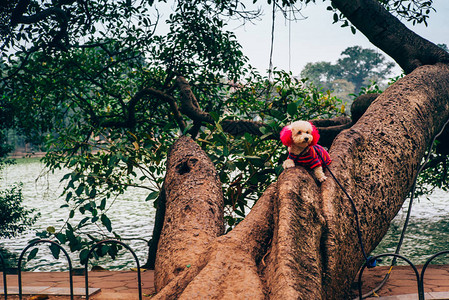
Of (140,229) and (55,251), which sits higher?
(55,251)

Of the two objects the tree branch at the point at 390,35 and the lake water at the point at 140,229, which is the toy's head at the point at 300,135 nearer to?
the tree branch at the point at 390,35

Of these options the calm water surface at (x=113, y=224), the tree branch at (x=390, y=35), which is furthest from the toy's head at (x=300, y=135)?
the calm water surface at (x=113, y=224)

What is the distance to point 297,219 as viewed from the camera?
245 cm

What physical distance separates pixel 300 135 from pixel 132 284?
2.72 m

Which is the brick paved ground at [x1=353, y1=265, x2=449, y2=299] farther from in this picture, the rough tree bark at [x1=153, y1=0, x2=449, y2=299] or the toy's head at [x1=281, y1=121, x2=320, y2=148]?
the toy's head at [x1=281, y1=121, x2=320, y2=148]

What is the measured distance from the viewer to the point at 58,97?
738 cm

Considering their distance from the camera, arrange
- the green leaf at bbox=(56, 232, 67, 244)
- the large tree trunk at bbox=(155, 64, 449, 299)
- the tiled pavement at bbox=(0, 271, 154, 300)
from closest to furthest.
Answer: the large tree trunk at bbox=(155, 64, 449, 299) < the tiled pavement at bbox=(0, 271, 154, 300) < the green leaf at bbox=(56, 232, 67, 244)

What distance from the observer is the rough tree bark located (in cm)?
221

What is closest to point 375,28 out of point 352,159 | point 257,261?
point 352,159

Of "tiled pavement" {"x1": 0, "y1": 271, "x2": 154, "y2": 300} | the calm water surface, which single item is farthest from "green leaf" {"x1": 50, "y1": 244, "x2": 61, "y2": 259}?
the calm water surface

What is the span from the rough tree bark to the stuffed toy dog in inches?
4.4

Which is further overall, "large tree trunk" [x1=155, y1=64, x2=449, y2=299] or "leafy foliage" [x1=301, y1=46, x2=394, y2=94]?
"leafy foliage" [x1=301, y1=46, x2=394, y2=94]

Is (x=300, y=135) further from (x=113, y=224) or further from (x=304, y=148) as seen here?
(x=113, y=224)

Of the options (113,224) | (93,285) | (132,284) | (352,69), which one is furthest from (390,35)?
(352,69)
